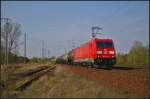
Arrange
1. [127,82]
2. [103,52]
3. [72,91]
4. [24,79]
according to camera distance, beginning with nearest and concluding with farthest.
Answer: [72,91], [127,82], [24,79], [103,52]

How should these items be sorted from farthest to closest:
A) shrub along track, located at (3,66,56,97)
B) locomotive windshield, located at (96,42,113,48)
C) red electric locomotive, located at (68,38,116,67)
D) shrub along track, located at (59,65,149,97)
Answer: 1. locomotive windshield, located at (96,42,113,48)
2. red electric locomotive, located at (68,38,116,67)
3. shrub along track, located at (3,66,56,97)
4. shrub along track, located at (59,65,149,97)

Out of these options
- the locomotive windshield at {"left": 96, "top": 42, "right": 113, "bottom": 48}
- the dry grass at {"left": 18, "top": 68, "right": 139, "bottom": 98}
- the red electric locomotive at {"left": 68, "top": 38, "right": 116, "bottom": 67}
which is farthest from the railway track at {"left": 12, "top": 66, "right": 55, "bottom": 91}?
the locomotive windshield at {"left": 96, "top": 42, "right": 113, "bottom": 48}

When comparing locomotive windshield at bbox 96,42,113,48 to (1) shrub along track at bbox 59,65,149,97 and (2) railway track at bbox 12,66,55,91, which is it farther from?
(1) shrub along track at bbox 59,65,149,97

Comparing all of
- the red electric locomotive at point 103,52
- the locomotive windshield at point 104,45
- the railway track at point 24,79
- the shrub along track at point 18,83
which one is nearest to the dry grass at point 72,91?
the shrub along track at point 18,83

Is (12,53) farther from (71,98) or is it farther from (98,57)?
(71,98)

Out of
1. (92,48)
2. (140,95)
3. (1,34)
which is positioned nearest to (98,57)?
(92,48)

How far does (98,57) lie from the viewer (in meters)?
31.4

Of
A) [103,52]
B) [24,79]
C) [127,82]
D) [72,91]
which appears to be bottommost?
[24,79]

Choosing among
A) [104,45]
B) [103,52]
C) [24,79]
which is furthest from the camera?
[104,45]

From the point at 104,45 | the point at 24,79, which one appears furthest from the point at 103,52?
the point at 24,79

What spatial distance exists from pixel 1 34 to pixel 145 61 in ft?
96.1

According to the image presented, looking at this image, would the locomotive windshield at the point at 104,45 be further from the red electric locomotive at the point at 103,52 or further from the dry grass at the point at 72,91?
the dry grass at the point at 72,91

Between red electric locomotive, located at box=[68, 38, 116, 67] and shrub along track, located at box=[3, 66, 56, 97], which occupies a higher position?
red electric locomotive, located at box=[68, 38, 116, 67]

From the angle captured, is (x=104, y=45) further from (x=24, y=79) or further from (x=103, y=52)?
(x=24, y=79)
